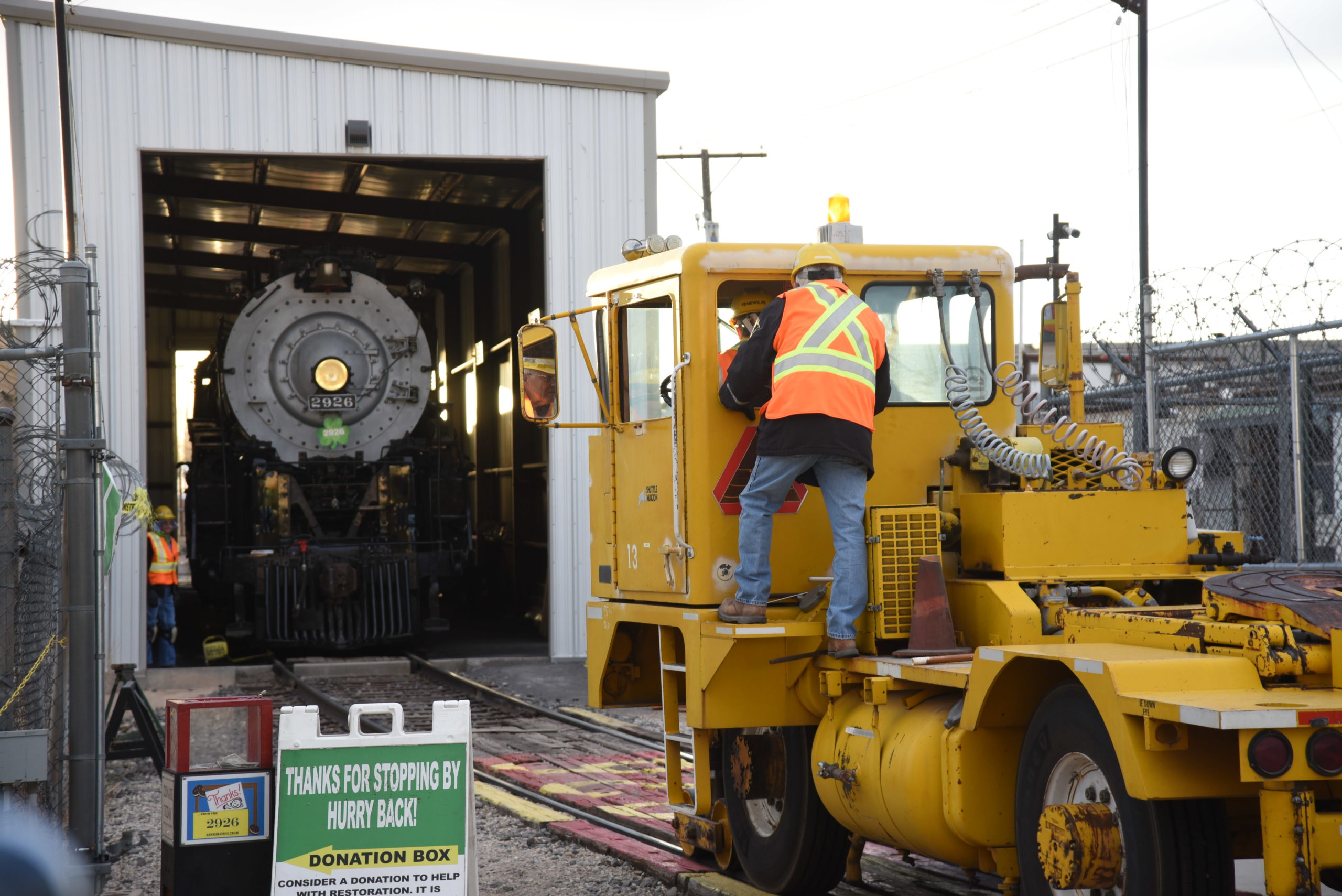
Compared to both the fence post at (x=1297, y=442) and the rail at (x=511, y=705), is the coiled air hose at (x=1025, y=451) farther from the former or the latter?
the rail at (x=511, y=705)

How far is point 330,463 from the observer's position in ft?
52.5

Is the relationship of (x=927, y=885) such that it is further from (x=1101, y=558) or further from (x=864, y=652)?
(x=1101, y=558)

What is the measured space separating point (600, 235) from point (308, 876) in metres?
10.6

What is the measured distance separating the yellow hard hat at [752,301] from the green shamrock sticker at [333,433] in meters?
10.8

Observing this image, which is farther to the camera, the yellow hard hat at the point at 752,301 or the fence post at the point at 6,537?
the yellow hard hat at the point at 752,301

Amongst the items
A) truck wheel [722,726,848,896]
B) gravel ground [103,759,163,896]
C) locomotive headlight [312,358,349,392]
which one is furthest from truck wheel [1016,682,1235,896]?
locomotive headlight [312,358,349,392]

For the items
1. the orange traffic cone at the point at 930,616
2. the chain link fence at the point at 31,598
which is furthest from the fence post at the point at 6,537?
the orange traffic cone at the point at 930,616

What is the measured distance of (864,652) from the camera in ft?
17.9

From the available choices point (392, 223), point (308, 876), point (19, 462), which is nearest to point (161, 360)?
point (392, 223)

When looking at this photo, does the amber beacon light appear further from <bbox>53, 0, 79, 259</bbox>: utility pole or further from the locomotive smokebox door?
<bbox>53, 0, 79, 259</bbox>: utility pole

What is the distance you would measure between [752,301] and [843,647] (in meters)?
1.65

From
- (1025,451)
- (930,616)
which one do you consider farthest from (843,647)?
(1025,451)

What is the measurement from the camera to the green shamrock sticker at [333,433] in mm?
16078

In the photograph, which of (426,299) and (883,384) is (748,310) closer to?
(883,384)
